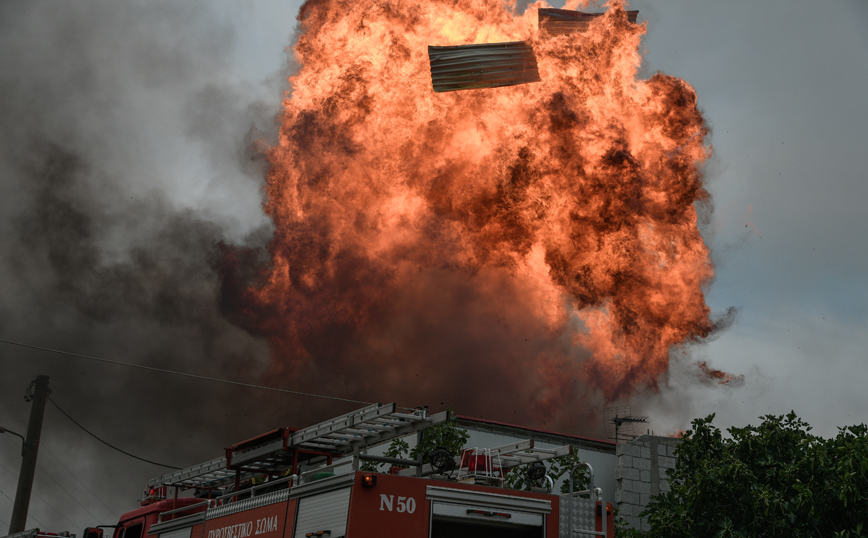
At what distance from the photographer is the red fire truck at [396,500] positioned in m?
8.84

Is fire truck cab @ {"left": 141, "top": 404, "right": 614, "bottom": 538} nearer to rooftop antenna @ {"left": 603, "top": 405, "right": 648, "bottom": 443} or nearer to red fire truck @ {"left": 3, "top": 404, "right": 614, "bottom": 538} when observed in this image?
red fire truck @ {"left": 3, "top": 404, "right": 614, "bottom": 538}

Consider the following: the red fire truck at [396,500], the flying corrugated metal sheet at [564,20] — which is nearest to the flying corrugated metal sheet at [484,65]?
the flying corrugated metal sheet at [564,20]

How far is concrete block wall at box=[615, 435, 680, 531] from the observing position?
2773cm

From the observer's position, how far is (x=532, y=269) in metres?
32.8

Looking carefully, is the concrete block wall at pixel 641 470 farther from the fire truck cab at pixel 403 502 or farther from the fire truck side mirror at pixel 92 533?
the fire truck cab at pixel 403 502

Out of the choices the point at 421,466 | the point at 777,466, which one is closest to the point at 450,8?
the point at 777,466

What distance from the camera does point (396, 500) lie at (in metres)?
8.88

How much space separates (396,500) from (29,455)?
26.7 m

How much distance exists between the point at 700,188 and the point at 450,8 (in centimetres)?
1266

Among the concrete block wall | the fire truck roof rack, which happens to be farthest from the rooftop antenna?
the fire truck roof rack

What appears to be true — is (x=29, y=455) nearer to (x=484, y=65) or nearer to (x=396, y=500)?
(x=484, y=65)

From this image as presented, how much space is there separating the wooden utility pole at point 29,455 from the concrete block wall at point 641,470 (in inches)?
851

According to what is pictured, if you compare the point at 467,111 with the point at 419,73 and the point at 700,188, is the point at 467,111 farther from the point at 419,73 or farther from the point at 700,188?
the point at 700,188

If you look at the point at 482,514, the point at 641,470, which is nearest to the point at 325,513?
the point at 482,514
